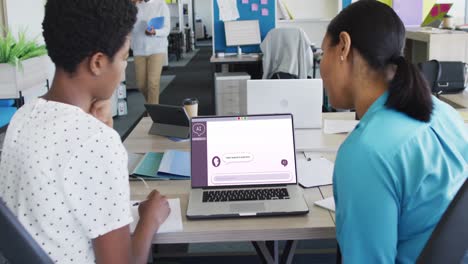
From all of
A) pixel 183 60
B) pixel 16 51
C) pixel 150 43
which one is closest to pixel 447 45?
pixel 150 43

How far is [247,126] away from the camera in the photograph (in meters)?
1.68

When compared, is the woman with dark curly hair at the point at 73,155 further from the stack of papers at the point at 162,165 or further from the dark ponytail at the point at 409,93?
the stack of papers at the point at 162,165

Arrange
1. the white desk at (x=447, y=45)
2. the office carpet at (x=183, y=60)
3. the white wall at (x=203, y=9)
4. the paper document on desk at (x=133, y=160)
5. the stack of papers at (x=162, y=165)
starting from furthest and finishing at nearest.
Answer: the white wall at (x=203, y=9)
the office carpet at (x=183, y=60)
the white desk at (x=447, y=45)
the paper document on desk at (x=133, y=160)
the stack of papers at (x=162, y=165)

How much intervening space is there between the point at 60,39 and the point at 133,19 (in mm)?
153

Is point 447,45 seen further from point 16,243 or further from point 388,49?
point 16,243

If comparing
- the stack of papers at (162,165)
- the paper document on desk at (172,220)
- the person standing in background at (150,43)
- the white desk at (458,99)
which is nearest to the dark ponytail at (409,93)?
the paper document on desk at (172,220)

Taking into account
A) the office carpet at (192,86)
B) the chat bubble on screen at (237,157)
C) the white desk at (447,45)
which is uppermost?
the white desk at (447,45)

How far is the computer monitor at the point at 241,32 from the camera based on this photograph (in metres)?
6.05

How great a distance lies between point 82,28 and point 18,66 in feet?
8.36

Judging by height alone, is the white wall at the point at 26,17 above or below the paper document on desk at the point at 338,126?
above

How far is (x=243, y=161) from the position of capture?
1639 millimetres

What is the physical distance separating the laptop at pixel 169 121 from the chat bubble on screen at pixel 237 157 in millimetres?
682

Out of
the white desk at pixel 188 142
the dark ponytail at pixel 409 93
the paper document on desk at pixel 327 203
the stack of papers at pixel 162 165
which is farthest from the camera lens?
the white desk at pixel 188 142

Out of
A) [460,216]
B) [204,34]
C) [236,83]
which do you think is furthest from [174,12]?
[460,216]
